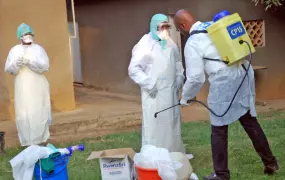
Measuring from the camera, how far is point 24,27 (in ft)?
20.8

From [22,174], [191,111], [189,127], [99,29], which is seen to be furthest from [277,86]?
[22,174]

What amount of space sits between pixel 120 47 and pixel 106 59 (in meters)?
0.66

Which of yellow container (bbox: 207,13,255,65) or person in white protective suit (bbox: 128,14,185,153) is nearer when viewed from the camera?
yellow container (bbox: 207,13,255,65)

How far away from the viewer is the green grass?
17.8 ft

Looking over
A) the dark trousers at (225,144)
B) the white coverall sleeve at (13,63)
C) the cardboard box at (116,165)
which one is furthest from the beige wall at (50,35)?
the dark trousers at (225,144)

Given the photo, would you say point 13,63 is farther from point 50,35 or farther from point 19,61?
point 50,35

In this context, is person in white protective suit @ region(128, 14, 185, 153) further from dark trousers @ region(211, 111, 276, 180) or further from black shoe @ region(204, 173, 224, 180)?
dark trousers @ region(211, 111, 276, 180)

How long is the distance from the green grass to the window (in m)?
2.32

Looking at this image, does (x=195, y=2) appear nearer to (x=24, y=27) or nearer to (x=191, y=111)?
(x=191, y=111)

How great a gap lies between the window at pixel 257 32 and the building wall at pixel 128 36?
0.31 feet

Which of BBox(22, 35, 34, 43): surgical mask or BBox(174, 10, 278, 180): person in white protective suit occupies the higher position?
BBox(22, 35, 34, 43): surgical mask

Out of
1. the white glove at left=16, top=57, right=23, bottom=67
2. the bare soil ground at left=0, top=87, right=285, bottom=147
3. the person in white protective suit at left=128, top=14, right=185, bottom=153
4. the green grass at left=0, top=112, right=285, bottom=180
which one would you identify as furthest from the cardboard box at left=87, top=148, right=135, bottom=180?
the bare soil ground at left=0, top=87, right=285, bottom=147

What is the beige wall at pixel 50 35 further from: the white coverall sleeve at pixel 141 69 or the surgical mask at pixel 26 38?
the white coverall sleeve at pixel 141 69

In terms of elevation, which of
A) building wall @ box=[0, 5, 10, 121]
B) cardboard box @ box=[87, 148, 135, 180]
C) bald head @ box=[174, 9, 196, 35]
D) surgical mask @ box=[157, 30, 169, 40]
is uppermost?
bald head @ box=[174, 9, 196, 35]
